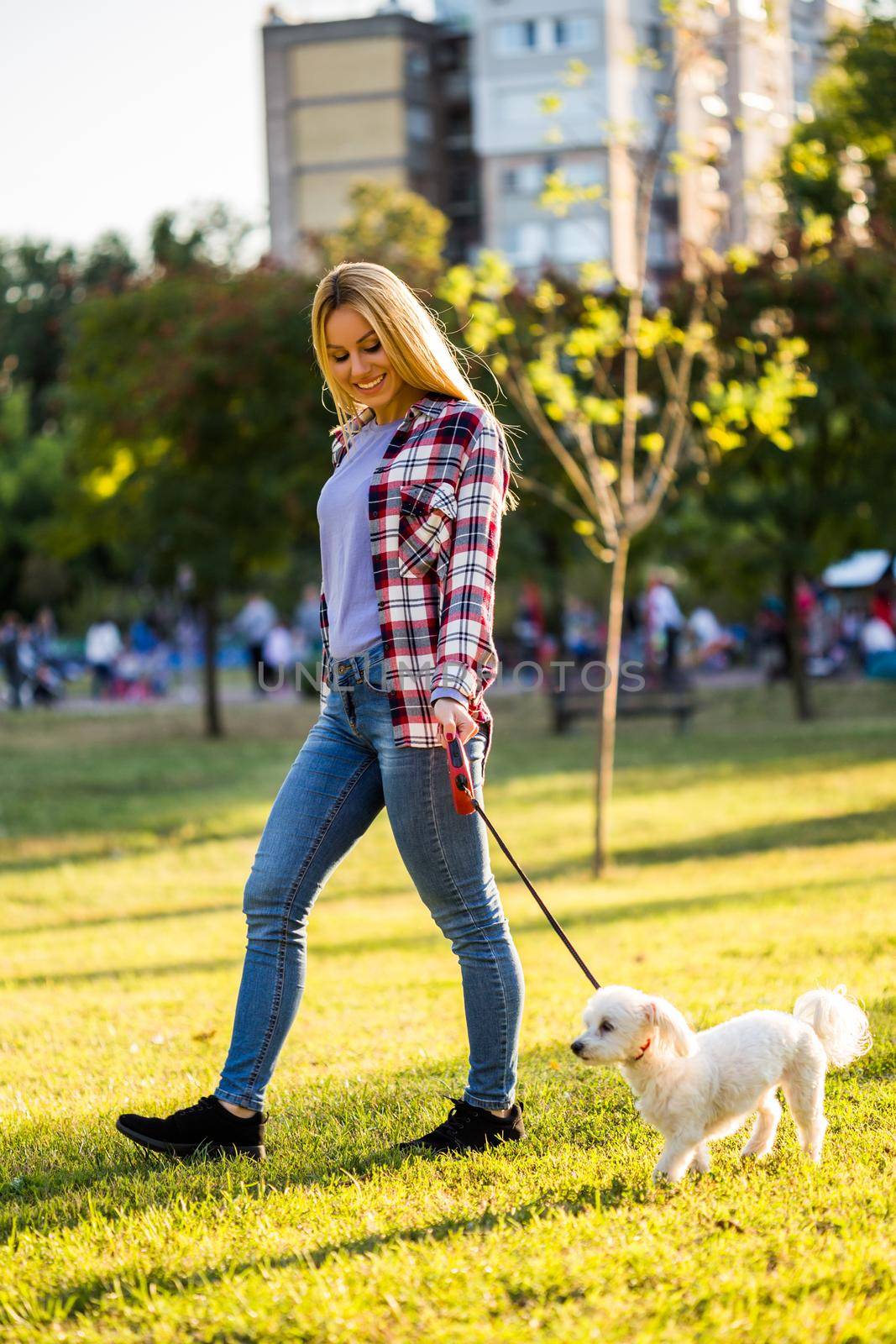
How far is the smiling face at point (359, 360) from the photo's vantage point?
4.02 meters

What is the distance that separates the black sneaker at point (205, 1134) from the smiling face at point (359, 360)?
1.87m

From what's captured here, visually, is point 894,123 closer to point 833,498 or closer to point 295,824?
point 833,498

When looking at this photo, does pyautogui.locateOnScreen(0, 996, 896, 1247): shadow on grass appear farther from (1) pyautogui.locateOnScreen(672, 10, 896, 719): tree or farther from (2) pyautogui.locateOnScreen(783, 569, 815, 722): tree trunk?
(2) pyautogui.locateOnScreen(783, 569, 815, 722): tree trunk

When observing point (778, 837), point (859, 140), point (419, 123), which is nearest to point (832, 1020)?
point (778, 837)

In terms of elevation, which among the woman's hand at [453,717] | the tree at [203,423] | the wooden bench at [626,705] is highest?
the tree at [203,423]

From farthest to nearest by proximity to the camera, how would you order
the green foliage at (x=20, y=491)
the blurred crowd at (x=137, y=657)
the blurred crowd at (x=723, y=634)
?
1. the green foliage at (x=20, y=491)
2. the blurred crowd at (x=137, y=657)
3. the blurred crowd at (x=723, y=634)

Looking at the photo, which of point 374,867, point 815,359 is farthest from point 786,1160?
point 815,359

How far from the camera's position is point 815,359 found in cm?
2030

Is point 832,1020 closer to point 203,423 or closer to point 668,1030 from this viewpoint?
point 668,1030

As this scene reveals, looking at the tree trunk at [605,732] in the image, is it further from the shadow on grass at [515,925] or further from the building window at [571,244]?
the building window at [571,244]

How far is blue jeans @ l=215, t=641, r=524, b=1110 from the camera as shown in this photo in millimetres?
3967

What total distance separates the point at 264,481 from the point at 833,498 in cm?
759

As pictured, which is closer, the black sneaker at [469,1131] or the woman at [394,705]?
the woman at [394,705]

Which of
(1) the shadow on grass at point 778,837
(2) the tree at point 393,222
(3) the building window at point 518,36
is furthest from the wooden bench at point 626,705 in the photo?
(3) the building window at point 518,36
